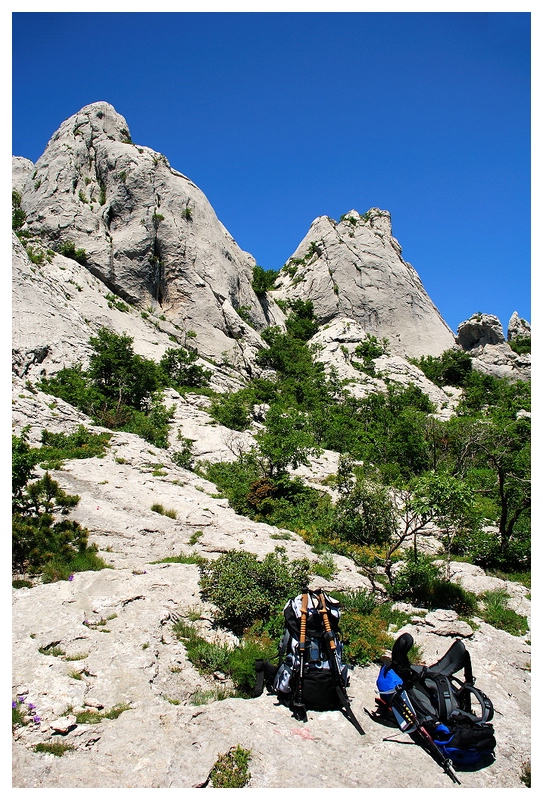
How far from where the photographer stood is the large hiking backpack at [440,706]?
462 centimetres

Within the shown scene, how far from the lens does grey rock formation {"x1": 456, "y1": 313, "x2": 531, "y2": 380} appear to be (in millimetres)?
51625

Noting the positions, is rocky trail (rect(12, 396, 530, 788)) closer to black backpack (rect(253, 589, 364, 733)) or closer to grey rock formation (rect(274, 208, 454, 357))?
black backpack (rect(253, 589, 364, 733))

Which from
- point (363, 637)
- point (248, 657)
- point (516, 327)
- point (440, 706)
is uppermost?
point (516, 327)

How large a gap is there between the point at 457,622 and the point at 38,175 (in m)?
53.9

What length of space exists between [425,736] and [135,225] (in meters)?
46.4

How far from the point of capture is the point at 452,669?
5496mm

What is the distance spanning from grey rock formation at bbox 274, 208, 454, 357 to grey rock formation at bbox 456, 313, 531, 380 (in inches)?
177

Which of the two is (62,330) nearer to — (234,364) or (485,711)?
(234,364)

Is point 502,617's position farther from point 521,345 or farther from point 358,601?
point 521,345

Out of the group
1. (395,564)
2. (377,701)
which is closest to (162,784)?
(377,701)

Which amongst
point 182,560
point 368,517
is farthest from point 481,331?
point 182,560

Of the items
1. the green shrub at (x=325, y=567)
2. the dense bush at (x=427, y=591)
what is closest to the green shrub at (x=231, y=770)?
the green shrub at (x=325, y=567)

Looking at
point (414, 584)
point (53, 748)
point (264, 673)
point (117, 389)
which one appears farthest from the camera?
point (117, 389)

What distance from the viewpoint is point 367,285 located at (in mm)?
62781
